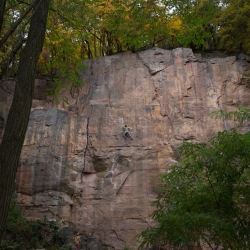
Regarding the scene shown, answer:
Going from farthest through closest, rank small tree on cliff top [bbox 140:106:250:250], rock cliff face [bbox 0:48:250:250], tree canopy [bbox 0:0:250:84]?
rock cliff face [bbox 0:48:250:250], tree canopy [bbox 0:0:250:84], small tree on cliff top [bbox 140:106:250:250]

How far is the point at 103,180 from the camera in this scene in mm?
16359

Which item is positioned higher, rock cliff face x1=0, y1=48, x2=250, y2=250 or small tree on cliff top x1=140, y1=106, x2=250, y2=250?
rock cliff face x1=0, y1=48, x2=250, y2=250

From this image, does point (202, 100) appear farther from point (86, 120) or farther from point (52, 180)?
point (52, 180)

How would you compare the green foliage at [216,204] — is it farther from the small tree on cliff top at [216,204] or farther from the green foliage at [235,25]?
the green foliage at [235,25]

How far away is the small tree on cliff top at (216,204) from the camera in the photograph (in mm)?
5504

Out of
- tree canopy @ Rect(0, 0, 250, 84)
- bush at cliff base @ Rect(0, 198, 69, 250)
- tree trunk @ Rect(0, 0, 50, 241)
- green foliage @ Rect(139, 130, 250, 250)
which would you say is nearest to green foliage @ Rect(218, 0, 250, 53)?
tree canopy @ Rect(0, 0, 250, 84)

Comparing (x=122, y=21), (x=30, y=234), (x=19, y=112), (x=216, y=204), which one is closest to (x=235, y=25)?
(x=122, y=21)

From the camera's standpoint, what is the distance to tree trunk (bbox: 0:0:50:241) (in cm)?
424

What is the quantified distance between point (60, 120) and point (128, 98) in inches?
167

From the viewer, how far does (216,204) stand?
6105mm

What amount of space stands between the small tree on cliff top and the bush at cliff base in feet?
24.6

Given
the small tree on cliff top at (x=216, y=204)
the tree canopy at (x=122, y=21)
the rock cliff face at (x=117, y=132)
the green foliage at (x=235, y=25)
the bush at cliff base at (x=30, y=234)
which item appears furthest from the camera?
the green foliage at (x=235, y=25)

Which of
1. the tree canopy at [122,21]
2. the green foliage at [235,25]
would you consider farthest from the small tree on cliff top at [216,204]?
the green foliage at [235,25]

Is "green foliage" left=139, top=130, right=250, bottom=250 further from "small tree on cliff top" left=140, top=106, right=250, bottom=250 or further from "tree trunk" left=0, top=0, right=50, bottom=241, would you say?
"tree trunk" left=0, top=0, right=50, bottom=241
